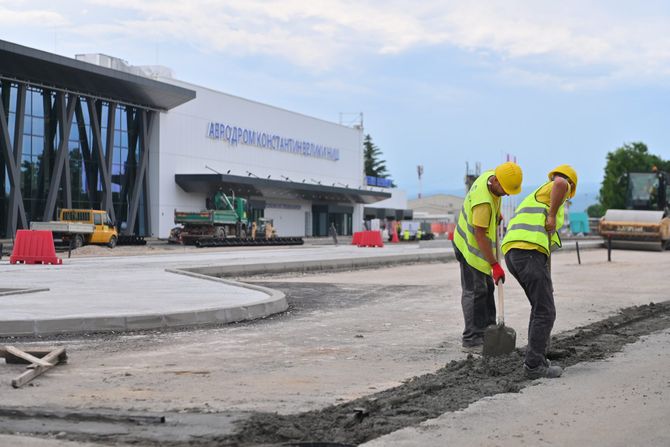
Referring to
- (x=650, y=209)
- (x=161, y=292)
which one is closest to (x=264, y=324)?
(x=161, y=292)

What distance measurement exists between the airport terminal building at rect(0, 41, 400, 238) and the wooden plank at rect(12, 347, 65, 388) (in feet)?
128

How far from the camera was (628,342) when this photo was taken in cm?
973

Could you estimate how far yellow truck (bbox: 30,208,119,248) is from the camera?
39719 mm

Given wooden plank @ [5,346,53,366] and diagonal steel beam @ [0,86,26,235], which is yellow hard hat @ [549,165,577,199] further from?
diagonal steel beam @ [0,86,26,235]

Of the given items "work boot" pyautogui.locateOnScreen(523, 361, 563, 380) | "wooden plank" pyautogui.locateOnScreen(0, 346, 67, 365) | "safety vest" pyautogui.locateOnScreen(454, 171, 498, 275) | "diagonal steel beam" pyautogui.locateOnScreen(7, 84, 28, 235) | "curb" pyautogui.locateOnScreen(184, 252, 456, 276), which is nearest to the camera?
"work boot" pyautogui.locateOnScreen(523, 361, 563, 380)

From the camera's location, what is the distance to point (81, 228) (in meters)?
41.1

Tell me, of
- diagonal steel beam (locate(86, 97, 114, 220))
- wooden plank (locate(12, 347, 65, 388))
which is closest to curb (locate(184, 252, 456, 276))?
wooden plank (locate(12, 347, 65, 388))

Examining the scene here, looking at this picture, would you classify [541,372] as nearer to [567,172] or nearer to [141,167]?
[567,172]

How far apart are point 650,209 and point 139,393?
4196 centimetres

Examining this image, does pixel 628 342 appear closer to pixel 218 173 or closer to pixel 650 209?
pixel 650 209

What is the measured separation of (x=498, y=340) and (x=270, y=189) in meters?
62.4

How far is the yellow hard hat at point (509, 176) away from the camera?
326 inches

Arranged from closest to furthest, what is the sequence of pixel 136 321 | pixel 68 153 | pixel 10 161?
pixel 136 321 → pixel 10 161 → pixel 68 153

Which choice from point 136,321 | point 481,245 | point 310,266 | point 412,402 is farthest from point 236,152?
point 412,402
